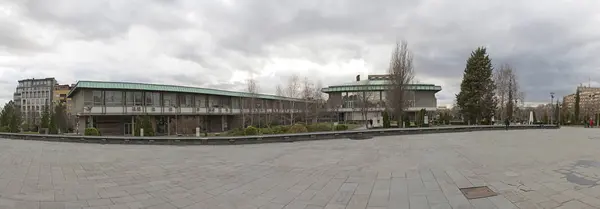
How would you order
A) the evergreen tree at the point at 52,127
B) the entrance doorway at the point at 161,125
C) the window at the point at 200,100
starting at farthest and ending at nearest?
the window at the point at 200,100
the entrance doorway at the point at 161,125
the evergreen tree at the point at 52,127

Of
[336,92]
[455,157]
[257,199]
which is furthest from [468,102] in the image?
[257,199]

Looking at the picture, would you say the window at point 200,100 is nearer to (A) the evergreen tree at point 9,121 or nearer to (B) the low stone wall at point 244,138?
(B) the low stone wall at point 244,138

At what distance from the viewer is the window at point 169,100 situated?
40.4m

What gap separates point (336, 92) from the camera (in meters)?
58.1

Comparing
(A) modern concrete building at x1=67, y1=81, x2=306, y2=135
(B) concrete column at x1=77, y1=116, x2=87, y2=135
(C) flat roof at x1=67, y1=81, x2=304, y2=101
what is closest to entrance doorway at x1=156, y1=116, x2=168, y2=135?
(A) modern concrete building at x1=67, y1=81, x2=306, y2=135

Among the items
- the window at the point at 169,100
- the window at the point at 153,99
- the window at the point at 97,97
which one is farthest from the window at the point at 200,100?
the window at the point at 97,97

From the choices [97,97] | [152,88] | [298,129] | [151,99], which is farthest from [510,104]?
[97,97]

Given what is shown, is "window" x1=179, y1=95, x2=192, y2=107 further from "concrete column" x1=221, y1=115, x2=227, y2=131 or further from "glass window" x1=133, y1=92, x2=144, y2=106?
"concrete column" x1=221, y1=115, x2=227, y2=131

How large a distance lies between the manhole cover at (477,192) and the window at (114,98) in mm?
39469

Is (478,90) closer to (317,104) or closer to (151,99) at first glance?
(317,104)

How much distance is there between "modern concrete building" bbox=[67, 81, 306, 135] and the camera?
112 ft

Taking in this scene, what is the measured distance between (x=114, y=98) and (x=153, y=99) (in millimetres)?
4492

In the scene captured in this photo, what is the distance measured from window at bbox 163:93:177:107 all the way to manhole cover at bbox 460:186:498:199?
1599 inches

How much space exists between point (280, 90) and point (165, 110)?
16.5 metres
